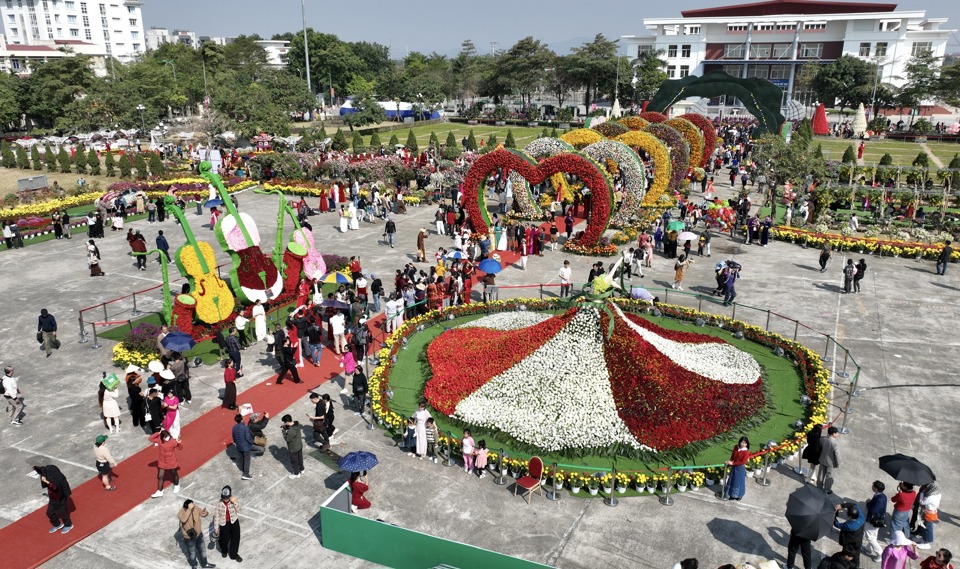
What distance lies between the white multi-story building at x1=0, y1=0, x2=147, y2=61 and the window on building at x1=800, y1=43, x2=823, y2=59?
10195cm

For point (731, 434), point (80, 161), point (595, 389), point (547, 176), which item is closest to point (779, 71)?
point (547, 176)

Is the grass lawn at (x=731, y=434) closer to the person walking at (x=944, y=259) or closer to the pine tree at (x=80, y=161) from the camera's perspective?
the person walking at (x=944, y=259)

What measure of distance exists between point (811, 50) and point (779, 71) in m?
4.82

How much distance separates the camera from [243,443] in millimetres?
13367

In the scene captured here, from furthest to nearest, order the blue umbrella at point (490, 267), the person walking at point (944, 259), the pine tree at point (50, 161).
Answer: the pine tree at point (50, 161) → the person walking at point (944, 259) → the blue umbrella at point (490, 267)

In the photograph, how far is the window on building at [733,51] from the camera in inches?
4122

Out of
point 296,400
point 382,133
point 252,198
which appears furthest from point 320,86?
point 296,400

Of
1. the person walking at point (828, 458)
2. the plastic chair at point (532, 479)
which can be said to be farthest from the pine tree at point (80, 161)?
the person walking at point (828, 458)

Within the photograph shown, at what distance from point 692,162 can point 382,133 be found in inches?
1503

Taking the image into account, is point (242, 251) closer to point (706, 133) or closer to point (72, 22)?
point (706, 133)

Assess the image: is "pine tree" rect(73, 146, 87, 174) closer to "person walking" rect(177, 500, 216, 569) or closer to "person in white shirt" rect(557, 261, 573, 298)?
"person in white shirt" rect(557, 261, 573, 298)

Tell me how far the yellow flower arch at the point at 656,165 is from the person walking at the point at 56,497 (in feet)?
94.5

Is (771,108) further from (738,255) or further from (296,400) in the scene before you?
(296,400)

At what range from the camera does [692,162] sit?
44281 millimetres
